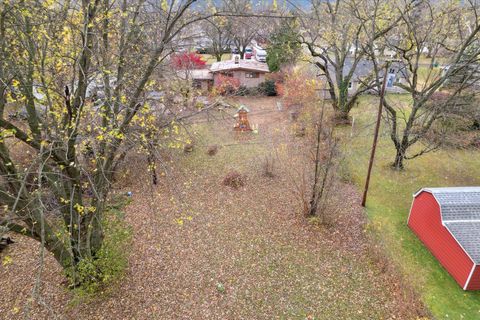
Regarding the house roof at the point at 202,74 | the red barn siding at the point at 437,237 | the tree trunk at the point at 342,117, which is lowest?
the red barn siding at the point at 437,237

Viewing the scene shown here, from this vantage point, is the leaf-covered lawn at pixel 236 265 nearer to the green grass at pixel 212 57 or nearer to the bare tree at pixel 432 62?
the bare tree at pixel 432 62

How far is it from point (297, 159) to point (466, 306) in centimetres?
993

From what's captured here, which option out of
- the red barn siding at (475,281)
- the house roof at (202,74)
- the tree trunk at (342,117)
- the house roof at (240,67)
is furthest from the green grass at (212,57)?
the red barn siding at (475,281)

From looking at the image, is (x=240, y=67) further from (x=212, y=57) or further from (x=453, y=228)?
(x=453, y=228)

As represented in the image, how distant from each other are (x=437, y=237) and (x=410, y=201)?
382 centimetres

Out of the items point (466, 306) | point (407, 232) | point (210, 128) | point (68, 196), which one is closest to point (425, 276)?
point (466, 306)

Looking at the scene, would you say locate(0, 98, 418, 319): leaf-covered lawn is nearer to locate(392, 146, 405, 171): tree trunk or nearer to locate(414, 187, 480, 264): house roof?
locate(414, 187, 480, 264): house roof

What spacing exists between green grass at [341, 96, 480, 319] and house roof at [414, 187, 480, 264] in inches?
56.6

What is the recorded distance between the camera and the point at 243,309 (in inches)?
338

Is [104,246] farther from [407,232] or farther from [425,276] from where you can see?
[407,232]

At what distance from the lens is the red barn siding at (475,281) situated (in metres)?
8.73

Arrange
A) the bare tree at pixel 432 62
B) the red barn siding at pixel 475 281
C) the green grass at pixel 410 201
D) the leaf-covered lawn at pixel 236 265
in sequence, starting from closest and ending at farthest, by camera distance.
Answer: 1. the leaf-covered lawn at pixel 236 265
2. the red barn siding at pixel 475 281
3. the green grass at pixel 410 201
4. the bare tree at pixel 432 62

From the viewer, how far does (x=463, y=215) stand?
32.1 feet

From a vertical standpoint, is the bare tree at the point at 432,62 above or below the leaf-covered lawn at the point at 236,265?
above
